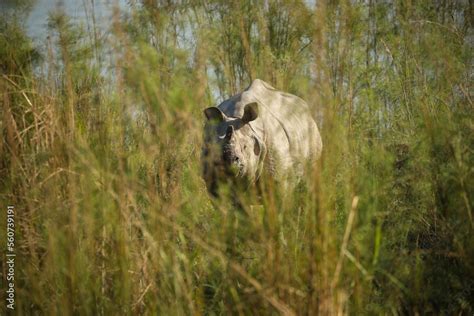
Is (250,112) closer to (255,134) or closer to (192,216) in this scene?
(255,134)

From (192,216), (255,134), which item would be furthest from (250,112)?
(192,216)

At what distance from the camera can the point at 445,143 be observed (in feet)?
7.86

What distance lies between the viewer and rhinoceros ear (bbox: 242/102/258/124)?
4.09 m

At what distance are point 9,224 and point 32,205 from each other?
0.44ft

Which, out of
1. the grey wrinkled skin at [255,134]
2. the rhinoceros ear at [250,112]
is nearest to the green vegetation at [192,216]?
the grey wrinkled skin at [255,134]

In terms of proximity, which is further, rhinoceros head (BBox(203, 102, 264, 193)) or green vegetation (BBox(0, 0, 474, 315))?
rhinoceros head (BBox(203, 102, 264, 193))

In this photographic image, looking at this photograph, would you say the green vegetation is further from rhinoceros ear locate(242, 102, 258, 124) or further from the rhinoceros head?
rhinoceros ear locate(242, 102, 258, 124)

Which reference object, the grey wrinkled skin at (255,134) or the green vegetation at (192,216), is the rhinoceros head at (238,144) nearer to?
the grey wrinkled skin at (255,134)

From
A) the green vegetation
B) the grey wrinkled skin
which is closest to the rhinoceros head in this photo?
the grey wrinkled skin

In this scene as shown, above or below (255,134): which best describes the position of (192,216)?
below

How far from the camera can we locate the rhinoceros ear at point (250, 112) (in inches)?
161

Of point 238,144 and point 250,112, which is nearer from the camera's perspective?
point 238,144

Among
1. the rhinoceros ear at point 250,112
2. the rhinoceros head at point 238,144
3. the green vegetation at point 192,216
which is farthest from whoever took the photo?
the rhinoceros ear at point 250,112

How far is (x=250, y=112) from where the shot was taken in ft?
13.7
